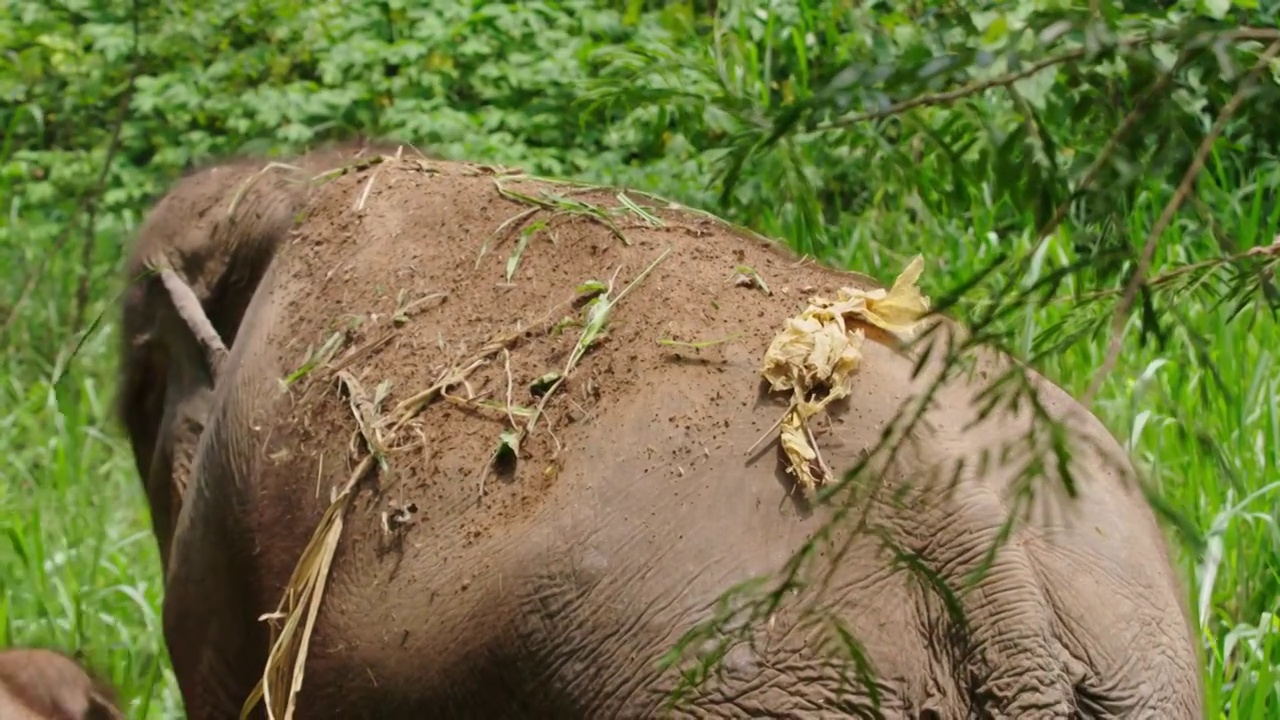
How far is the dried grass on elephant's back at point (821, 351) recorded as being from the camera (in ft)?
7.13

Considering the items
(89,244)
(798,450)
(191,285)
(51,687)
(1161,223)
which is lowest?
(89,244)

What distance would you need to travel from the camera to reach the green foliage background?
5.02ft

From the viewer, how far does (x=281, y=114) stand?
22.4 ft

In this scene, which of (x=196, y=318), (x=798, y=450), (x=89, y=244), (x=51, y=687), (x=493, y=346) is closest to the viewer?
(x=798, y=450)

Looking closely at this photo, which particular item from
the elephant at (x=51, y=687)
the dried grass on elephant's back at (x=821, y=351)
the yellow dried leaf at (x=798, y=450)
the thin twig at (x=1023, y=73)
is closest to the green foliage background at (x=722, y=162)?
the thin twig at (x=1023, y=73)

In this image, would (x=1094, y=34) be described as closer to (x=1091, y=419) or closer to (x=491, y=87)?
(x=1091, y=419)

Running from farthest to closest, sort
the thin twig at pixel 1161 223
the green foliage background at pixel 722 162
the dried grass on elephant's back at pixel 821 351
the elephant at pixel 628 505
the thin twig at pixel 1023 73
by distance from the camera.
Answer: the dried grass on elephant's back at pixel 821 351 < the elephant at pixel 628 505 < the green foliage background at pixel 722 162 < the thin twig at pixel 1023 73 < the thin twig at pixel 1161 223

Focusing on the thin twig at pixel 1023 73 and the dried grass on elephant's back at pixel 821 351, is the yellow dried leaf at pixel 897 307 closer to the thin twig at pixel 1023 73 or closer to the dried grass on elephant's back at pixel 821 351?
the dried grass on elephant's back at pixel 821 351

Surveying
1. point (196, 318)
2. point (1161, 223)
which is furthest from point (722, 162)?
point (196, 318)

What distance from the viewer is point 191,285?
381 centimetres

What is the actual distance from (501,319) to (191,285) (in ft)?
4.61

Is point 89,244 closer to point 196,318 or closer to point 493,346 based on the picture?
point 196,318

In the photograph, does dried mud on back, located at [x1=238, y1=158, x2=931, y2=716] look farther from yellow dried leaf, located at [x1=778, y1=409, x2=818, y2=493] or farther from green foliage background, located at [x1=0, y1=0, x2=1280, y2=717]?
green foliage background, located at [x1=0, y1=0, x2=1280, y2=717]

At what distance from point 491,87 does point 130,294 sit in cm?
302
